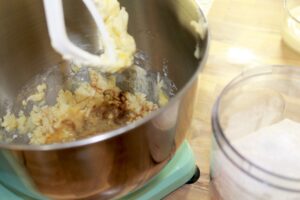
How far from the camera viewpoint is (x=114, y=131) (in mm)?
441

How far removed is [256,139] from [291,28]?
33 cm

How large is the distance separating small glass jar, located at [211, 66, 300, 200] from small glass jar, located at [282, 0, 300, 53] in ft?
0.53

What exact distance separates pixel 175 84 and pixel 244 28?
25cm

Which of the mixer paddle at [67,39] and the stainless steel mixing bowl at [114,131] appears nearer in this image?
the stainless steel mixing bowl at [114,131]

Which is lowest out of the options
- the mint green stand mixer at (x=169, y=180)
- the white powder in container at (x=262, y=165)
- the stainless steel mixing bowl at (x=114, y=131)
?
the mint green stand mixer at (x=169, y=180)

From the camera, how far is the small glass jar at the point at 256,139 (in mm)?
558

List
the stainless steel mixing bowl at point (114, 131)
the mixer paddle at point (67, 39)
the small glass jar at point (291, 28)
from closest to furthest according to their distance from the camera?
the stainless steel mixing bowl at point (114, 131) < the mixer paddle at point (67, 39) < the small glass jar at point (291, 28)

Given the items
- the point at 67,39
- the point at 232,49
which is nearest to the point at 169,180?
the point at 67,39

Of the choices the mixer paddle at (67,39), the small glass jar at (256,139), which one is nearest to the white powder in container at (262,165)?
the small glass jar at (256,139)

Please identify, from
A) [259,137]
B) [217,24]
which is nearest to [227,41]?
[217,24]

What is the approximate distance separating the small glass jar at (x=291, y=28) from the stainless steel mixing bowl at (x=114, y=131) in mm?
261

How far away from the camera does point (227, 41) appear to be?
905 millimetres

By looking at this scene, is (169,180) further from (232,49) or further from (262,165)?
(232,49)

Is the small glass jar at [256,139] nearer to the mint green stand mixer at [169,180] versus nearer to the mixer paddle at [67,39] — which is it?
the mint green stand mixer at [169,180]
